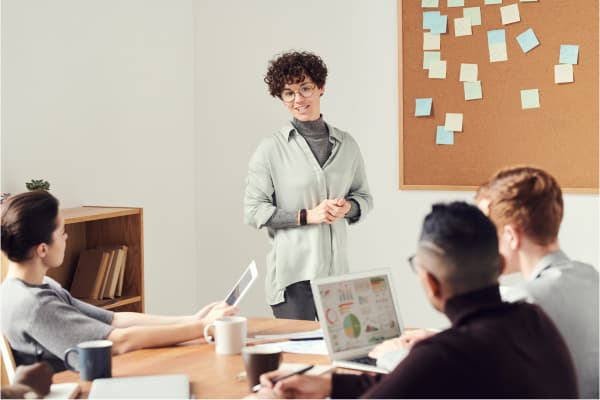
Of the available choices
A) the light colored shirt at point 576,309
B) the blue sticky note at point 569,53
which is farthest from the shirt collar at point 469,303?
the blue sticky note at point 569,53

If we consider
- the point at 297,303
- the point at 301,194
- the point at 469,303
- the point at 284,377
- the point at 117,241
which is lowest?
the point at 297,303

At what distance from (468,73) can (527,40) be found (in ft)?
1.12

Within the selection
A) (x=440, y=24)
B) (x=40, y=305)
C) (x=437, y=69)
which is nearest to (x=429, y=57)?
(x=437, y=69)

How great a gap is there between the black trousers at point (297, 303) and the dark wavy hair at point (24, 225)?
1277 millimetres

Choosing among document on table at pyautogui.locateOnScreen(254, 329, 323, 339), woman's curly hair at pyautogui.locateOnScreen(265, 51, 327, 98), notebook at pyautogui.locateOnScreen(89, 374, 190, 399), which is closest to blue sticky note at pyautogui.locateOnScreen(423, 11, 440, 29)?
woman's curly hair at pyautogui.locateOnScreen(265, 51, 327, 98)

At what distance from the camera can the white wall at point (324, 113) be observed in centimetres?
450

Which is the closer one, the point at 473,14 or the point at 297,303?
the point at 297,303

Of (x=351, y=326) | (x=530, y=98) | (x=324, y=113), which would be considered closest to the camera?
(x=351, y=326)

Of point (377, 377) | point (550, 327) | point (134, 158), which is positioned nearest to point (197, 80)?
point (134, 158)

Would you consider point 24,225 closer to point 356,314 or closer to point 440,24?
point 356,314

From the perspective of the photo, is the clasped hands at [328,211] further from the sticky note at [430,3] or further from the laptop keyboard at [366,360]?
the sticky note at [430,3]

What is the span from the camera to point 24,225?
2215 millimetres

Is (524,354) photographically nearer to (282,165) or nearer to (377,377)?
(377,377)

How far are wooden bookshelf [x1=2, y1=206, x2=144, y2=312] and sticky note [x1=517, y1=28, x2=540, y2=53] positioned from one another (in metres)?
2.12
